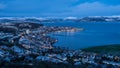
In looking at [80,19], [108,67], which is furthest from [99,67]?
[80,19]

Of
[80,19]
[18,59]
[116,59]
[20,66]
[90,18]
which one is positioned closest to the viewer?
[20,66]

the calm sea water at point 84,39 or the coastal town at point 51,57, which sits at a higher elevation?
the coastal town at point 51,57

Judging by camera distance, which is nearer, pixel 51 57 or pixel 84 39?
pixel 51 57

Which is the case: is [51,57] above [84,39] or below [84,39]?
above

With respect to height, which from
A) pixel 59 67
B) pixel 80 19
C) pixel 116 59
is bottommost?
pixel 80 19

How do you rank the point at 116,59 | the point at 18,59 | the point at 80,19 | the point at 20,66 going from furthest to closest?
the point at 80,19 < the point at 116,59 < the point at 18,59 < the point at 20,66

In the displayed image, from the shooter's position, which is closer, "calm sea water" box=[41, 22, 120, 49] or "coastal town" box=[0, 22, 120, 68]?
"coastal town" box=[0, 22, 120, 68]

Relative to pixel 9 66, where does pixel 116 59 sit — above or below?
below

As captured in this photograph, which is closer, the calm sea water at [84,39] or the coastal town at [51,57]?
the coastal town at [51,57]

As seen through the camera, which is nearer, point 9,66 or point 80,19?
point 9,66

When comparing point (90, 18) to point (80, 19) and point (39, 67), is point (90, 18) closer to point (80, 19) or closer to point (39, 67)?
point (80, 19)

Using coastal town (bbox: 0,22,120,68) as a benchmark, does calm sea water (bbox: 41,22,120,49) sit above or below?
below
